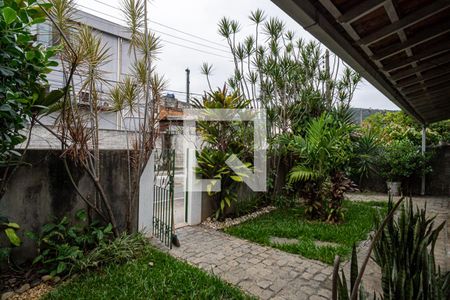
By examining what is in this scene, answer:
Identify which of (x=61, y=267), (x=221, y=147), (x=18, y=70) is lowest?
(x=61, y=267)

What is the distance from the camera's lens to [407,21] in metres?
2.17

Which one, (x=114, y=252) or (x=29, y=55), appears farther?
(x=114, y=252)

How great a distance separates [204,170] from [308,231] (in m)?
2.20

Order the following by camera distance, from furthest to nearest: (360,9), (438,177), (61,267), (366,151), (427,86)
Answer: (438,177) → (366,151) → (427,86) → (61,267) → (360,9)

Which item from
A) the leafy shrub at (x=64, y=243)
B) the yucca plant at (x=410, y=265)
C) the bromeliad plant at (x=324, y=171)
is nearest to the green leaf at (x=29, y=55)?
the leafy shrub at (x=64, y=243)

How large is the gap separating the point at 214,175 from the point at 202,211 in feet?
2.53

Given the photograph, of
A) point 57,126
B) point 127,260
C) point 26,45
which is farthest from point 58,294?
point 26,45

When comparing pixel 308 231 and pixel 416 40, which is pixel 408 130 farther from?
pixel 416 40

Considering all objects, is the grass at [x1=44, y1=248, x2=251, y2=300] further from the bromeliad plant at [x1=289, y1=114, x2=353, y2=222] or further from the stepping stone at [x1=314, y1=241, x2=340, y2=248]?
the bromeliad plant at [x1=289, y1=114, x2=353, y2=222]

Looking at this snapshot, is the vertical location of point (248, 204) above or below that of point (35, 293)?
above

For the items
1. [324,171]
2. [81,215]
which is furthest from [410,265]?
[324,171]

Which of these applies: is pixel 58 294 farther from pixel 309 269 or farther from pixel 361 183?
pixel 361 183

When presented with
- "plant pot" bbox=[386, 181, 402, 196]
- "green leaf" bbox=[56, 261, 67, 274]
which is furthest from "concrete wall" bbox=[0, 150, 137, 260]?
"plant pot" bbox=[386, 181, 402, 196]

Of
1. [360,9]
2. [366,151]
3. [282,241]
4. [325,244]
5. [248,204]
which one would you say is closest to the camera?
[360,9]
